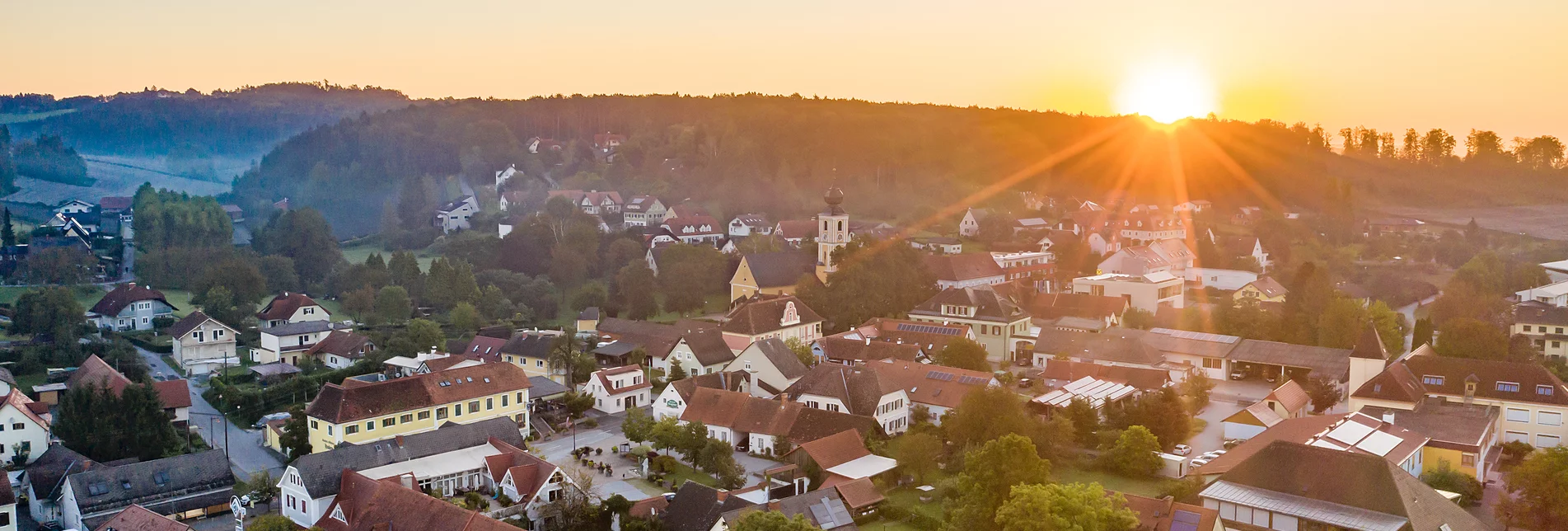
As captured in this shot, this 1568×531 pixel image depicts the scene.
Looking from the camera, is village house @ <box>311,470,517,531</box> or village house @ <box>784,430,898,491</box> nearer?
village house @ <box>311,470,517,531</box>

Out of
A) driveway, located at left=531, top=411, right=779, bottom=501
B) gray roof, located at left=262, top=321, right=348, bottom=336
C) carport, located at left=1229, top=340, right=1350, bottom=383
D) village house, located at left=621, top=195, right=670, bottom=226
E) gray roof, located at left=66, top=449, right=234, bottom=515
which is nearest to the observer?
gray roof, located at left=66, top=449, right=234, bottom=515

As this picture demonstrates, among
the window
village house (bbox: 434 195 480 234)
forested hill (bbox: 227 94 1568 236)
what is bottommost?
the window

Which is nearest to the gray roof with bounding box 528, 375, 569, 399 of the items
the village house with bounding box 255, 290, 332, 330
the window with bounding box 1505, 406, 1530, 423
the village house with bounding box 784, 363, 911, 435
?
the village house with bounding box 784, 363, 911, 435

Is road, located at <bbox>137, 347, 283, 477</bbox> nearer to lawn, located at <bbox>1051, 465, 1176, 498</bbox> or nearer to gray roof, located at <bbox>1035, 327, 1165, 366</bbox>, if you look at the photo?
lawn, located at <bbox>1051, 465, 1176, 498</bbox>

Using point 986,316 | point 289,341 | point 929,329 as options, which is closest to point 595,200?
point 289,341

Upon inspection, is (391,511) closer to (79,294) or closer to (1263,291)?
(79,294)

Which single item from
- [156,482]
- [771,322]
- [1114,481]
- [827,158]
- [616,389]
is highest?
[827,158]
